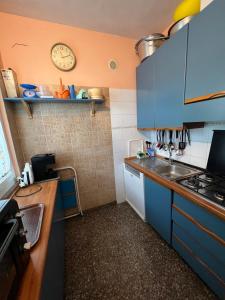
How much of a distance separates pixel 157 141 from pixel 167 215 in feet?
3.76

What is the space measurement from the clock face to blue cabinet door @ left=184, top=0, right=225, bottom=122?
1.34m

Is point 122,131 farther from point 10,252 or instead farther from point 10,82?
point 10,252

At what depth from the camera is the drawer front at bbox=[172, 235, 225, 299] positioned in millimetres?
951

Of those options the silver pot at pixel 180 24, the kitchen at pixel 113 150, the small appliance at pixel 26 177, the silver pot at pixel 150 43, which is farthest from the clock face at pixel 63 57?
the small appliance at pixel 26 177

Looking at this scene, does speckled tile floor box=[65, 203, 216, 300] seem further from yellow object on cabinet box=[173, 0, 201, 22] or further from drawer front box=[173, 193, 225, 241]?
yellow object on cabinet box=[173, 0, 201, 22]

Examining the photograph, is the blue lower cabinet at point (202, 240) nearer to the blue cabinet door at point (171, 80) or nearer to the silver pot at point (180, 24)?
the blue cabinet door at point (171, 80)

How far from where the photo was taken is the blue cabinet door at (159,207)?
1338 millimetres

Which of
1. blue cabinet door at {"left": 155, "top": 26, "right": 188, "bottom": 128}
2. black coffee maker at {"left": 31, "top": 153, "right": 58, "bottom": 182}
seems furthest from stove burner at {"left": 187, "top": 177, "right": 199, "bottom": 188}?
black coffee maker at {"left": 31, "top": 153, "right": 58, "bottom": 182}

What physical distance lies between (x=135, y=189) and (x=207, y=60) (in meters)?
1.61

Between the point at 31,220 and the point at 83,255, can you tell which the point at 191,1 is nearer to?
the point at 31,220

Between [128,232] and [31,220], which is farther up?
[31,220]

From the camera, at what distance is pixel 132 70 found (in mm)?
2072

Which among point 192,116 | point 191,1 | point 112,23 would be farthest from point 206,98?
point 112,23

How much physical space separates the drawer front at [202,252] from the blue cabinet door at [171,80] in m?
1.01
